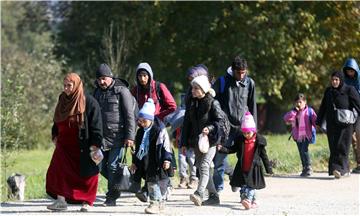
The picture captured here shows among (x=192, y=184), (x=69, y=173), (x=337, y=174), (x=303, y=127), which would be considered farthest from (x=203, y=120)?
(x=303, y=127)

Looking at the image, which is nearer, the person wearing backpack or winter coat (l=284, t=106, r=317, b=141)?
the person wearing backpack

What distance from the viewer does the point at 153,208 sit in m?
10.3

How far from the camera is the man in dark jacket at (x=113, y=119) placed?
10914 mm

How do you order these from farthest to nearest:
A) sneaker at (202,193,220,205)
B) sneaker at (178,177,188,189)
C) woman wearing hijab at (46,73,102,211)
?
sneaker at (178,177,188,189)
sneaker at (202,193,220,205)
woman wearing hijab at (46,73,102,211)

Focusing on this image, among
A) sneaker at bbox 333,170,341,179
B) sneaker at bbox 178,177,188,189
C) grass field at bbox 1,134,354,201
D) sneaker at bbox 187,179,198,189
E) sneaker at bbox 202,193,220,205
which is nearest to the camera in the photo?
sneaker at bbox 202,193,220,205

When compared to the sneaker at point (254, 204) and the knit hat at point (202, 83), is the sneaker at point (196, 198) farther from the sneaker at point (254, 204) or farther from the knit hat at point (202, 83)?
the knit hat at point (202, 83)

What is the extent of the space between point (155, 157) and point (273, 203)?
199 centimetres

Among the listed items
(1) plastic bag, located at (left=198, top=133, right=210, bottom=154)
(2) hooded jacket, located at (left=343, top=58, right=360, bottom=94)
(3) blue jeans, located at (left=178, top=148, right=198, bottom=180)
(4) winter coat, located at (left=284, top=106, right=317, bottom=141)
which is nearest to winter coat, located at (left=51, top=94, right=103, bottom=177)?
(1) plastic bag, located at (left=198, top=133, right=210, bottom=154)

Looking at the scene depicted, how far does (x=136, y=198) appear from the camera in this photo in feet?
39.5

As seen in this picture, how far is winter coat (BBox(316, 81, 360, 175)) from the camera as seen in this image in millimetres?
14070

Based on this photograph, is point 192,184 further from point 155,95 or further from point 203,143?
point 203,143

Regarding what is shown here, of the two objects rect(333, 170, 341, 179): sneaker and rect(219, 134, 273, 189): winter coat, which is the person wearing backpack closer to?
rect(219, 134, 273, 189): winter coat

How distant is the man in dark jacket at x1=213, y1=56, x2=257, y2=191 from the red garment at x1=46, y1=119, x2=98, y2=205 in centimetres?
189

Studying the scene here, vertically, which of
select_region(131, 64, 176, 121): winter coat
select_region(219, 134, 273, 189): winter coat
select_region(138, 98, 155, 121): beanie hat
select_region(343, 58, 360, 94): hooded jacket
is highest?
select_region(343, 58, 360, 94): hooded jacket
